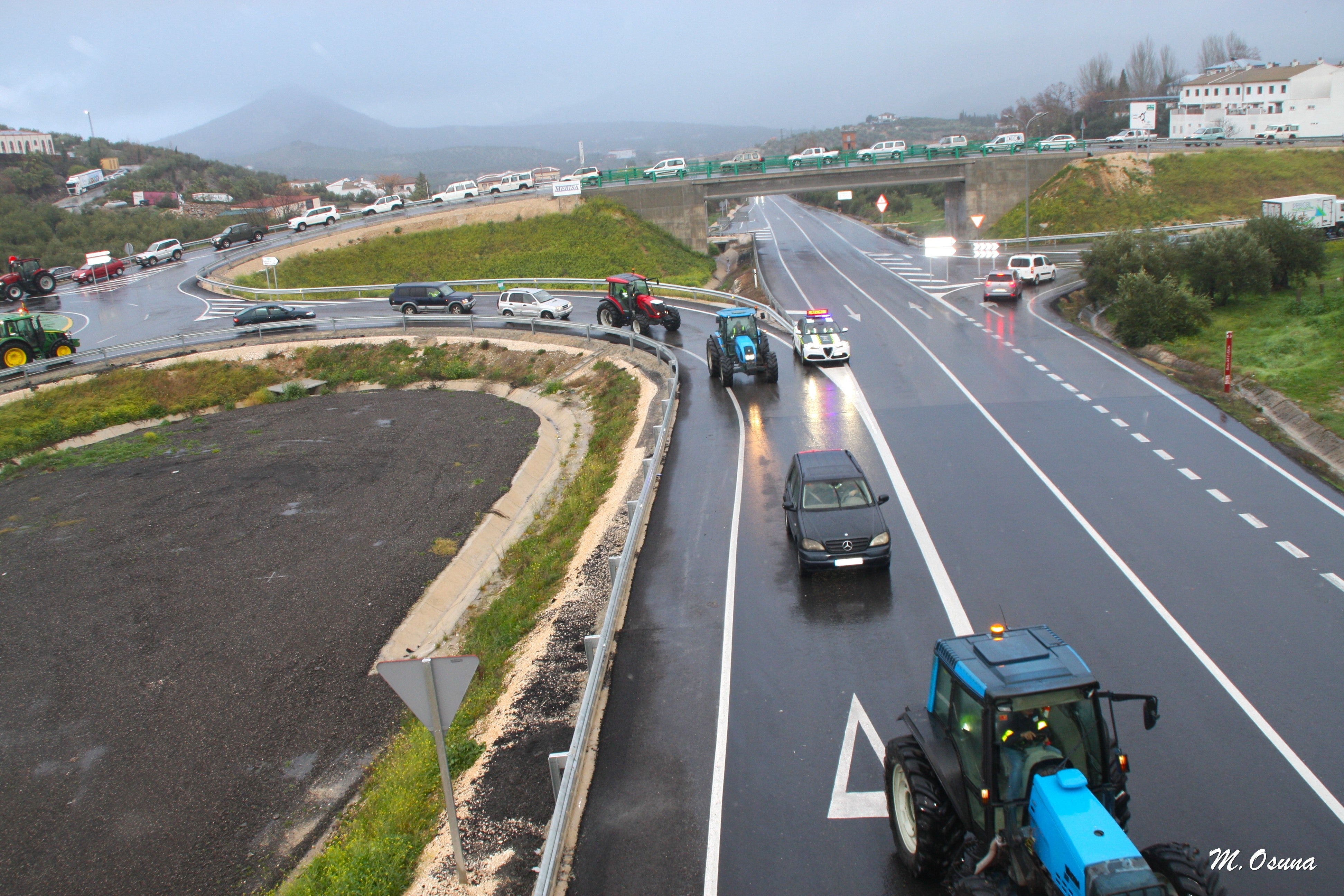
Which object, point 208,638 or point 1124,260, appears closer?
point 208,638

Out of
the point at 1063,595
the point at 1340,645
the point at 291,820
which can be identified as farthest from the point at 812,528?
the point at 291,820

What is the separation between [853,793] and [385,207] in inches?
2704

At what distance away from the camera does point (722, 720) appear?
1099 cm

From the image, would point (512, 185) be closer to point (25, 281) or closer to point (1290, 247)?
point (25, 281)

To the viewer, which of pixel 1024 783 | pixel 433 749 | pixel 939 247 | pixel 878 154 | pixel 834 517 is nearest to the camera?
pixel 1024 783

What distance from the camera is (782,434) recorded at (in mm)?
22938

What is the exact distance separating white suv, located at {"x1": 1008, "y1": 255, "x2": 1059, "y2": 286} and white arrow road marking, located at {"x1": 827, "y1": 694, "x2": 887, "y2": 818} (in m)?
36.7

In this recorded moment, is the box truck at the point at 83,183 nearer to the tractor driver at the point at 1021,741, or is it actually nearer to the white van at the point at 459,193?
the white van at the point at 459,193

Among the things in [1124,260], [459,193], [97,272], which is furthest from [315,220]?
[1124,260]

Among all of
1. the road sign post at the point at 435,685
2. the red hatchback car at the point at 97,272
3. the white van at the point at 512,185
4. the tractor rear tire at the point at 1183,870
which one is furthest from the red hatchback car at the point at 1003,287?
the red hatchback car at the point at 97,272

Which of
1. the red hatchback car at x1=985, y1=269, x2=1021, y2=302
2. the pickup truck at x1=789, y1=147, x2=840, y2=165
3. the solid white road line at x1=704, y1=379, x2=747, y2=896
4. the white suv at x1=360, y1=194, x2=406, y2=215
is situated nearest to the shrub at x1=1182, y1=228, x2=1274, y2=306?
the red hatchback car at x1=985, y1=269, x2=1021, y2=302

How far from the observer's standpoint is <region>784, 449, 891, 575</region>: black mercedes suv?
14.3m

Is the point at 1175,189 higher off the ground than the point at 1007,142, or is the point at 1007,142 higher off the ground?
the point at 1007,142

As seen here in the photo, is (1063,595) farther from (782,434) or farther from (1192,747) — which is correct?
(782,434)
